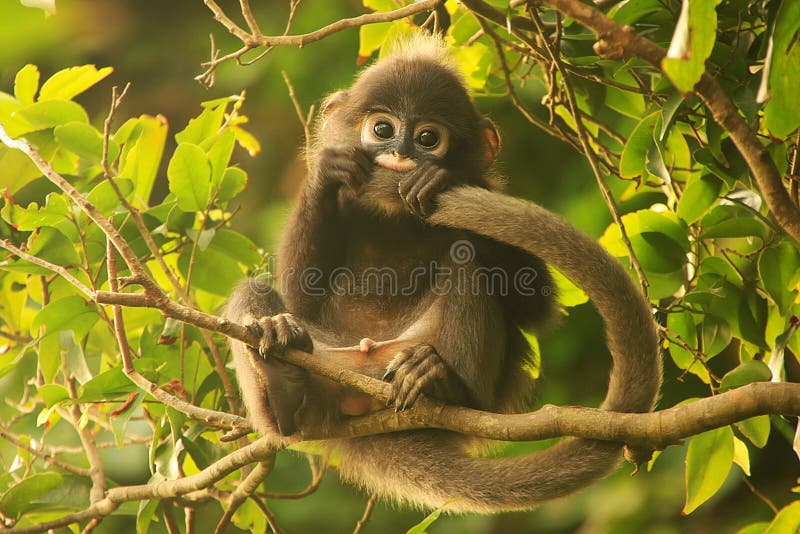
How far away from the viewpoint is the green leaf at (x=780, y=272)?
8.91 feet

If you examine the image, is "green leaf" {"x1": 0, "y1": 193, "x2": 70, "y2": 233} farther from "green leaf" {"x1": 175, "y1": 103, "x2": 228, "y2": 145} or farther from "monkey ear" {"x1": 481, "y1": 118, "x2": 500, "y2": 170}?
"monkey ear" {"x1": 481, "y1": 118, "x2": 500, "y2": 170}

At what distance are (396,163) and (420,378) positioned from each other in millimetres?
986

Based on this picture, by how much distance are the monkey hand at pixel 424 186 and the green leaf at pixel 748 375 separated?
3.72ft

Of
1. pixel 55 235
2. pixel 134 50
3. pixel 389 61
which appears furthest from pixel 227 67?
pixel 55 235

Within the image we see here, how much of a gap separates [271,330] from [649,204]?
2.14 metres

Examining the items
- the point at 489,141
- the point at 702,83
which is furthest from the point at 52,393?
the point at 702,83

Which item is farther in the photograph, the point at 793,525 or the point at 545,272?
the point at 545,272

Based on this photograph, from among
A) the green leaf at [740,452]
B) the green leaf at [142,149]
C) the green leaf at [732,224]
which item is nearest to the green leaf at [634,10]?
the green leaf at [732,224]

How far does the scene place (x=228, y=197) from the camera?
374cm

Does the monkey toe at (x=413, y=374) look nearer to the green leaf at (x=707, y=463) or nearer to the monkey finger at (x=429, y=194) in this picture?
the monkey finger at (x=429, y=194)

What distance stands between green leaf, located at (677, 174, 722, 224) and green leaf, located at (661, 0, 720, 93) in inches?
44.2

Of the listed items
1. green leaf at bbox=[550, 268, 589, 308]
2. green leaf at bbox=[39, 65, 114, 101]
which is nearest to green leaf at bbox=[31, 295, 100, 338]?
green leaf at bbox=[39, 65, 114, 101]

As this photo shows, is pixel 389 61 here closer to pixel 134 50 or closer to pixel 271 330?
pixel 271 330

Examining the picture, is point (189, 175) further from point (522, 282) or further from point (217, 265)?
point (522, 282)
